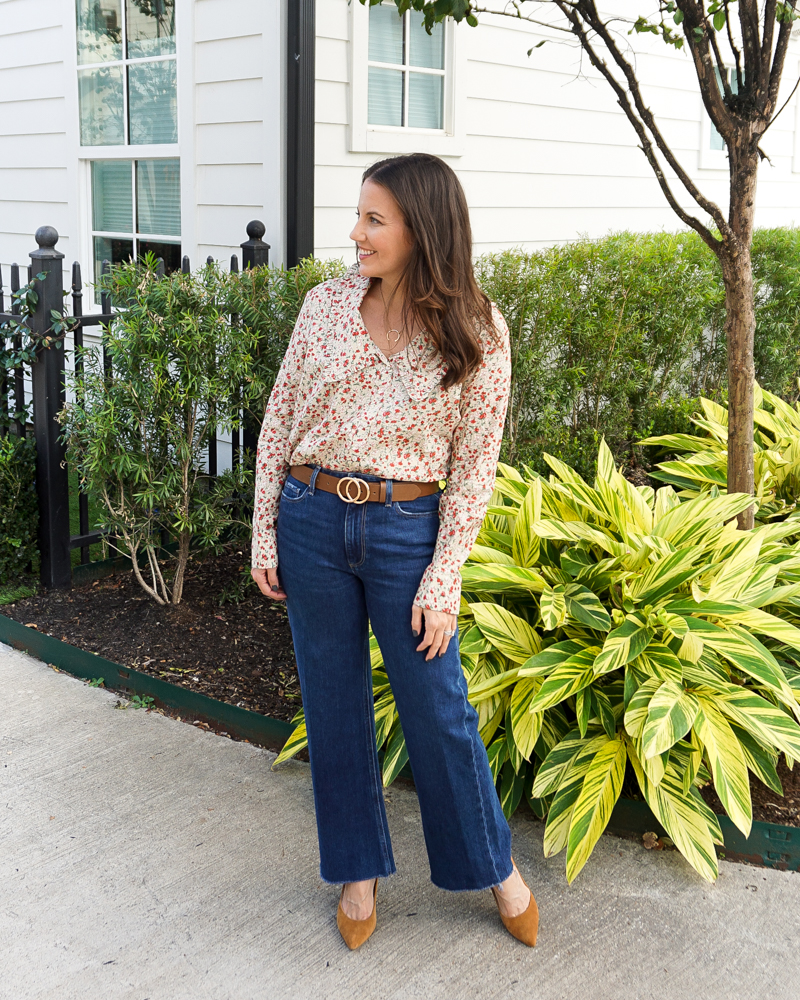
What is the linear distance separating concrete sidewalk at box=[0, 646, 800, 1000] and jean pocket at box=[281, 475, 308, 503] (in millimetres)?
1108

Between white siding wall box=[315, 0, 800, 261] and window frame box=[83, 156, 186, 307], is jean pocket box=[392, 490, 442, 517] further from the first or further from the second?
window frame box=[83, 156, 186, 307]

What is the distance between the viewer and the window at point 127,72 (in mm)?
5930

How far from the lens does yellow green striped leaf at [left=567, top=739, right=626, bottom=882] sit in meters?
2.71

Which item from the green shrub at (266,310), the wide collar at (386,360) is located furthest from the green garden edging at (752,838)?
the green shrub at (266,310)

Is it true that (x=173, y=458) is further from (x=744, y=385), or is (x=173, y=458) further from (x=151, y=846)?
(x=744, y=385)

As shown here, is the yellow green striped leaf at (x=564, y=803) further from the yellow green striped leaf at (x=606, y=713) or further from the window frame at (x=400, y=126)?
the window frame at (x=400, y=126)

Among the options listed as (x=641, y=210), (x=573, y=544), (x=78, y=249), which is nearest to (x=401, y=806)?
(x=573, y=544)

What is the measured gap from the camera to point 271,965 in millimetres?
2416

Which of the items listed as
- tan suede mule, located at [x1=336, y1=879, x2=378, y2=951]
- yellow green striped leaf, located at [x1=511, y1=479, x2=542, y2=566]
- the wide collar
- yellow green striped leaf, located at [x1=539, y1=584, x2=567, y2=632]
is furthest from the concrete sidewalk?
the wide collar

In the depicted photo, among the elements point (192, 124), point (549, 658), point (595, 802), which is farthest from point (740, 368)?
point (192, 124)

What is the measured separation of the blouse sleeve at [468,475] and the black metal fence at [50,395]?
241 cm

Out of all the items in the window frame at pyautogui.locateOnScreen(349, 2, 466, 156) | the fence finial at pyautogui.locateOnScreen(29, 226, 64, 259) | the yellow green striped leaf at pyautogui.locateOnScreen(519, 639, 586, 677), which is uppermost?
the window frame at pyautogui.locateOnScreen(349, 2, 466, 156)

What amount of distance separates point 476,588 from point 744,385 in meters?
1.36

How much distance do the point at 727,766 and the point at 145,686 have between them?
209 centimetres
